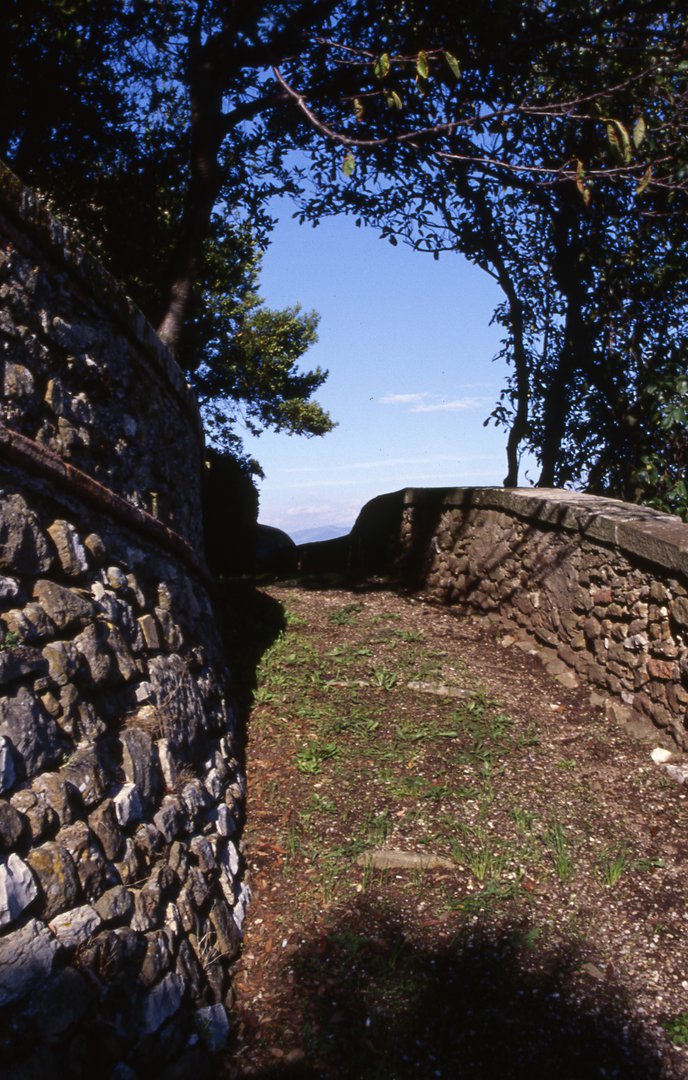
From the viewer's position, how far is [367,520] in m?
8.80

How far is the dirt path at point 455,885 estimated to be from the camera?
9.20 feet

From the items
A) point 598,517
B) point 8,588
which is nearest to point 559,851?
point 598,517

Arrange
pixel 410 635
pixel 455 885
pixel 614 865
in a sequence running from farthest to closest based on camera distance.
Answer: pixel 410 635, pixel 614 865, pixel 455 885

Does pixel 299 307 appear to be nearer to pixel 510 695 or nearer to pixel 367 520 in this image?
pixel 367 520

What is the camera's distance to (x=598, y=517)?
5.11 metres

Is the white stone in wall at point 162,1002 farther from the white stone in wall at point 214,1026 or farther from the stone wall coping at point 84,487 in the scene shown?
the stone wall coping at point 84,487

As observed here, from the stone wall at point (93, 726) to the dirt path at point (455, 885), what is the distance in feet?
0.94

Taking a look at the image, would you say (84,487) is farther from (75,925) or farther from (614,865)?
(614,865)

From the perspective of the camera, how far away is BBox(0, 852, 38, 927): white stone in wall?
2.12 m

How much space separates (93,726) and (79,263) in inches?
69.2

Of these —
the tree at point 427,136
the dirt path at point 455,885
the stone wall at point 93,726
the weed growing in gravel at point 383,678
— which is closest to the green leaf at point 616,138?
the tree at point 427,136

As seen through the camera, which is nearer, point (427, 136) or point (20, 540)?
point (20, 540)

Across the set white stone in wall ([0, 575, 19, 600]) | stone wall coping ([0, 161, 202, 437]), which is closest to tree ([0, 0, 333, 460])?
stone wall coping ([0, 161, 202, 437])

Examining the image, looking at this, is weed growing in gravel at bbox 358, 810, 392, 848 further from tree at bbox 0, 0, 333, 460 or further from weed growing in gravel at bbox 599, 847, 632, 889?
tree at bbox 0, 0, 333, 460
